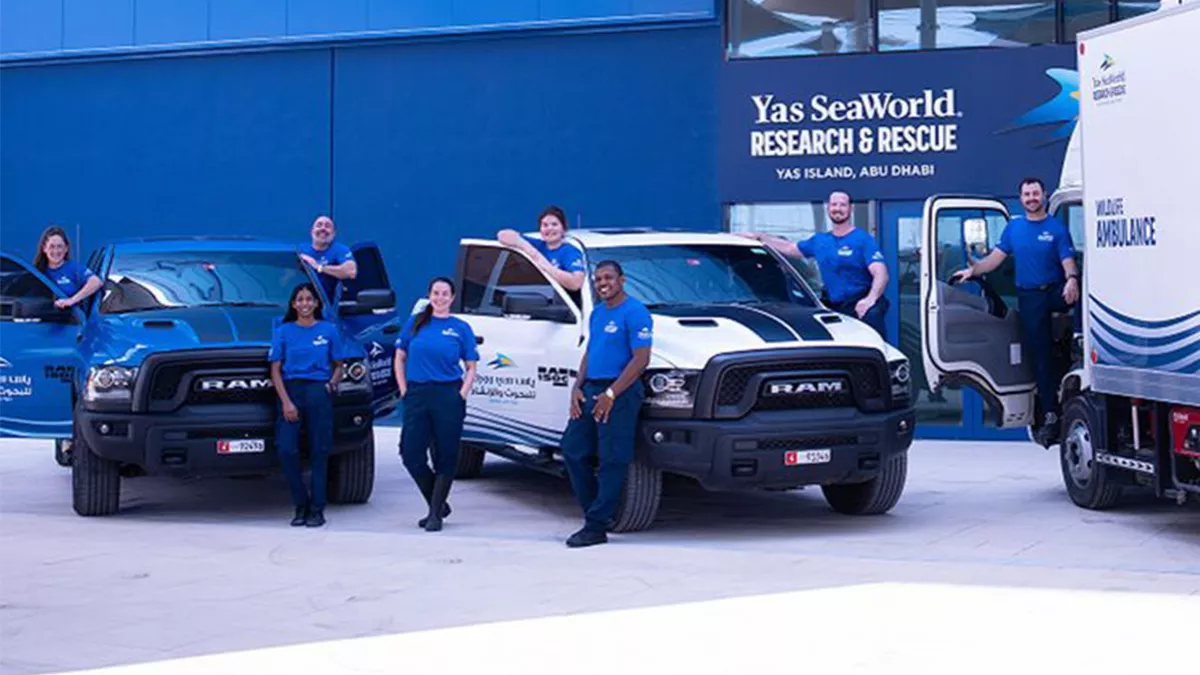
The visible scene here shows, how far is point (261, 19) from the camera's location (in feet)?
72.2

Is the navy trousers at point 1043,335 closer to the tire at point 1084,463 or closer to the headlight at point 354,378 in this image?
the tire at point 1084,463

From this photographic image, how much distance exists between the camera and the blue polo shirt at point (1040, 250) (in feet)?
45.5

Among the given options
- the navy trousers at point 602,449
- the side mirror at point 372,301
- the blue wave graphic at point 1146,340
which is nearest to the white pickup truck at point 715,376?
the navy trousers at point 602,449

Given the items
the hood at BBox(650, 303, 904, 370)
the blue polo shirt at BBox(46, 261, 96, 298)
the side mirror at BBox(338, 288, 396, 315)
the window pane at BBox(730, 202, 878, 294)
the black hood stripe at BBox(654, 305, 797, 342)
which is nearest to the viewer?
the hood at BBox(650, 303, 904, 370)

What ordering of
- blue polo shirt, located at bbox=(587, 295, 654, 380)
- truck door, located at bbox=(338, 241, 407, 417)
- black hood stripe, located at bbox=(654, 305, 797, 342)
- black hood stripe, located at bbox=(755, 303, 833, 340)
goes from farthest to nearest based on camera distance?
truck door, located at bbox=(338, 241, 407, 417) < black hood stripe, located at bbox=(755, 303, 833, 340) < black hood stripe, located at bbox=(654, 305, 797, 342) < blue polo shirt, located at bbox=(587, 295, 654, 380)

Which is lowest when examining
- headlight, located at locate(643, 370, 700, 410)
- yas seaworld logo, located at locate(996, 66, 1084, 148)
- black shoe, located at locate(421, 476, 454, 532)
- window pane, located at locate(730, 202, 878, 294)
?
black shoe, located at locate(421, 476, 454, 532)

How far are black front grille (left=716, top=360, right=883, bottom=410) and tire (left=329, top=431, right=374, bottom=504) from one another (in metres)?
3.19

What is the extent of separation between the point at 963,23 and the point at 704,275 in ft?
22.2

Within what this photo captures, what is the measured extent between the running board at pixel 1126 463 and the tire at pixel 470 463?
16.8 feet

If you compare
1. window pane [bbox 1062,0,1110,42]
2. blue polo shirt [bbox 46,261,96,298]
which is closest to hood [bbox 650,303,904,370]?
blue polo shirt [bbox 46,261,96,298]

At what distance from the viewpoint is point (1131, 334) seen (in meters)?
12.1

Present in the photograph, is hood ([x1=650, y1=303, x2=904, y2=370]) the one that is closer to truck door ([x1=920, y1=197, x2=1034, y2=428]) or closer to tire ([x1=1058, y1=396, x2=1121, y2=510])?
truck door ([x1=920, y1=197, x2=1034, y2=428])

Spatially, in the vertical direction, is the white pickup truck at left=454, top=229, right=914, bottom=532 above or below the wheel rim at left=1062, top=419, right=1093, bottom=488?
above

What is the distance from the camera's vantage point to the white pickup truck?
1180 centimetres
